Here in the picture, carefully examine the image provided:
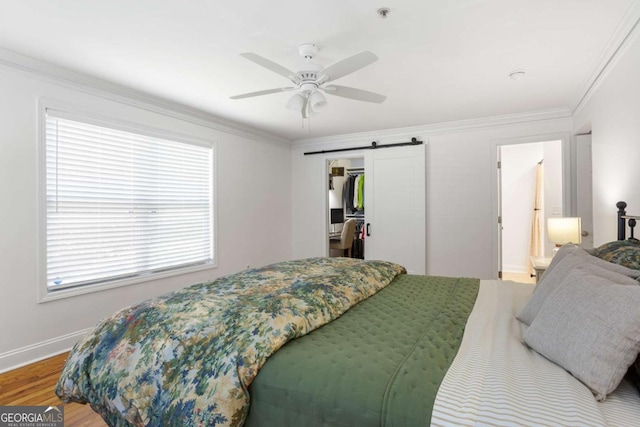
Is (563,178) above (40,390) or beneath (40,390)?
above

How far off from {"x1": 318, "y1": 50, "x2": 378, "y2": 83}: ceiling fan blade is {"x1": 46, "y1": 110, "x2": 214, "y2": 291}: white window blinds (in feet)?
7.27

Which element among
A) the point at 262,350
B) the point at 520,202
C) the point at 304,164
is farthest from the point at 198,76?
the point at 520,202

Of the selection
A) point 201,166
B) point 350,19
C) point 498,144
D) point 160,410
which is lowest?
point 160,410

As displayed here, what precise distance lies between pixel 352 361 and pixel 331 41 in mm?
2046

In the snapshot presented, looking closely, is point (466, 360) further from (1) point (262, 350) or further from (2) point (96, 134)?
(2) point (96, 134)

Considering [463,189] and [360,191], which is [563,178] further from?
[360,191]

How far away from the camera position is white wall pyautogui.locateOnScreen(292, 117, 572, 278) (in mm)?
4305

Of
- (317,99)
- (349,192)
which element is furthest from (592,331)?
(349,192)

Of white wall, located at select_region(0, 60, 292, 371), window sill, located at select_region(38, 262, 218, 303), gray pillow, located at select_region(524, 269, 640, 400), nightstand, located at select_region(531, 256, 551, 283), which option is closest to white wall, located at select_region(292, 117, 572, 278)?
nightstand, located at select_region(531, 256, 551, 283)

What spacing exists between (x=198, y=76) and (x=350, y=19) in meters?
1.51

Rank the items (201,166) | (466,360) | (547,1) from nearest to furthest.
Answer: (466,360)
(547,1)
(201,166)

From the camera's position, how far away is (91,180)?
306cm

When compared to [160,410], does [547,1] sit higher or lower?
higher

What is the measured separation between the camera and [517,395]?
924 mm
